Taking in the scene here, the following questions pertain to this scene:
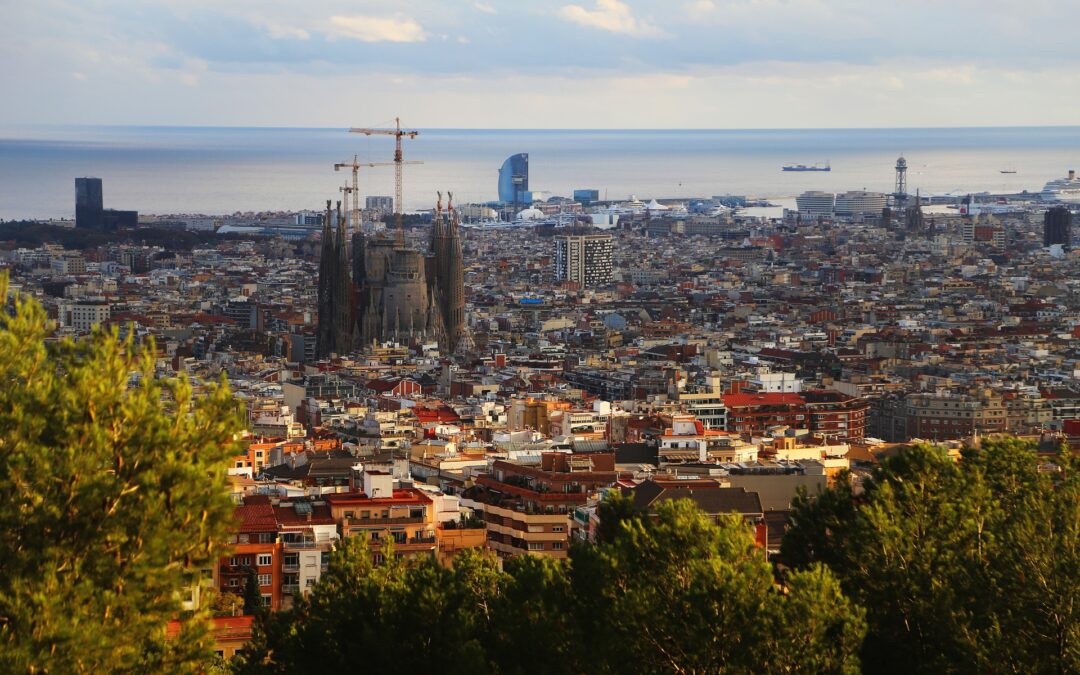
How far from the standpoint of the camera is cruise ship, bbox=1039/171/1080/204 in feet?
619

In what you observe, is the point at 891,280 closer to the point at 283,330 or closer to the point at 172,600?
the point at 283,330

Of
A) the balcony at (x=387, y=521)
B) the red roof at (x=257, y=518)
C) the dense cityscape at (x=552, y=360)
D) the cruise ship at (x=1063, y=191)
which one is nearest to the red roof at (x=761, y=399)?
the dense cityscape at (x=552, y=360)

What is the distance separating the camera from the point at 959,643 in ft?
51.5

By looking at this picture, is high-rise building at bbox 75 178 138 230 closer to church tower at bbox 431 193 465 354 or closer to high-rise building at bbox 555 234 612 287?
high-rise building at bbox 555 234 612 287

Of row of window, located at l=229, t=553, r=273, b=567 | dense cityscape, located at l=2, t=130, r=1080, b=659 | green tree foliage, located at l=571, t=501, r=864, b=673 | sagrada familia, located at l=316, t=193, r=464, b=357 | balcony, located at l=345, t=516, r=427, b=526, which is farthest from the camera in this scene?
sagrada familia, located at l=316, t=193, r=464, b=357

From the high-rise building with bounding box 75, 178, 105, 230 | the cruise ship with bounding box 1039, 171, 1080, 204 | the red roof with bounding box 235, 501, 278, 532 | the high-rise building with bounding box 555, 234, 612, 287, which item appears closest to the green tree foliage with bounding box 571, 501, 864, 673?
the red roof with bounding box 235, 501, 278, 532

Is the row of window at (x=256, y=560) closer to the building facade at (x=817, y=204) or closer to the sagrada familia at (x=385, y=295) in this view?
the sagrada familia at (x=385, y=295)

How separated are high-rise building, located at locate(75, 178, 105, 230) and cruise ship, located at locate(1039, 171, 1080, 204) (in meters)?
85.0

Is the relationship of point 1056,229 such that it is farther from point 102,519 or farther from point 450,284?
point 102,519

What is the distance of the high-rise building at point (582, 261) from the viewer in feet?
381

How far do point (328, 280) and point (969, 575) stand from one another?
51592 millimetres

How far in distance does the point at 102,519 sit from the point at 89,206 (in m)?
130

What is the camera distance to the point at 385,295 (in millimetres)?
67375

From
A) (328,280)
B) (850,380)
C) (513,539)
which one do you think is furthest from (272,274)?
(513,539)
